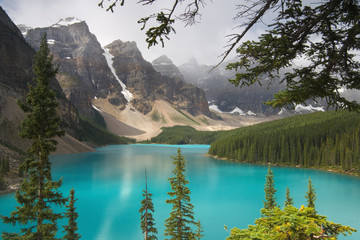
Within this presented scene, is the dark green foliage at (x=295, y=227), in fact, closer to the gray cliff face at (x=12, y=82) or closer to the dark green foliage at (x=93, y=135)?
the gray cliff face at (x=12, y=82)

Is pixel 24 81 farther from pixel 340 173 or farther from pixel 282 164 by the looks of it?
pixel 340 173

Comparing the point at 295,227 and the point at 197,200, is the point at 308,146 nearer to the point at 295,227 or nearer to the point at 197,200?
the point at 197,200

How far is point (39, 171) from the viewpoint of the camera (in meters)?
11.1

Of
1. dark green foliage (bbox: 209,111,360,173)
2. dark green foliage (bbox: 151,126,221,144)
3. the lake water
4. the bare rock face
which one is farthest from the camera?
dark green foliage (bbox: 151,126,221,144)

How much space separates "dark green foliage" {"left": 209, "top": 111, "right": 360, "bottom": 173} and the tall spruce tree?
62.6 m

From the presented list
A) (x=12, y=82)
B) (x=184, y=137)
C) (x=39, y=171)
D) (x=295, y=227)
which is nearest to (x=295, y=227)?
(x=295, y=227)

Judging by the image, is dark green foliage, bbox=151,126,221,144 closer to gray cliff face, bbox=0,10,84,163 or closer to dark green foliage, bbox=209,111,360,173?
gray cliff face, bbox=0,10,84,163

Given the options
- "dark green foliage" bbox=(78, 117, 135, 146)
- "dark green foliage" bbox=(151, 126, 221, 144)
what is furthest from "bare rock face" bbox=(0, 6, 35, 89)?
"dark green foliage" bbox=(151, 126, 221, 144)

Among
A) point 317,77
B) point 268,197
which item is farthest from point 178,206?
point 317,77

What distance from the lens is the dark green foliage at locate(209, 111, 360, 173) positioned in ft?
198

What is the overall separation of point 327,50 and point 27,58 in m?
114

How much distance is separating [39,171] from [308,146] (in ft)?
238

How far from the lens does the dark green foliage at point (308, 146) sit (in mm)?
60253

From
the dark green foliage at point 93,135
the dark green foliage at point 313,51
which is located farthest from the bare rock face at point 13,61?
the dark green foliage at point 313,51
